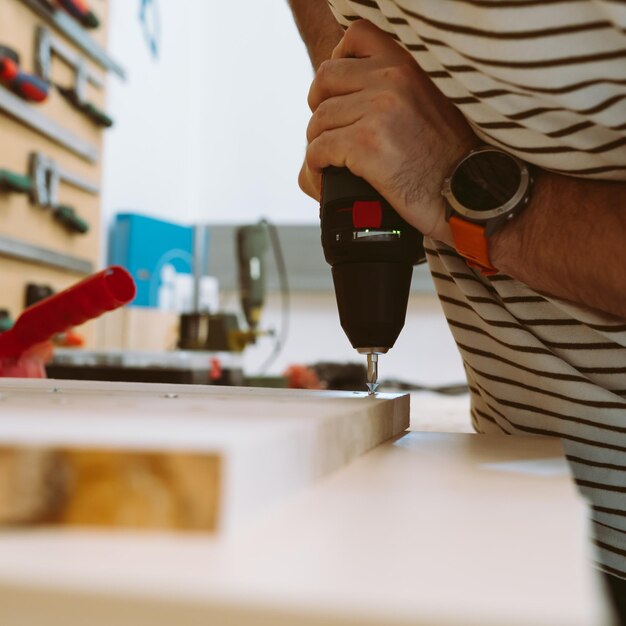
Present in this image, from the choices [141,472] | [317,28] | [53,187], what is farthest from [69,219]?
[141,472]

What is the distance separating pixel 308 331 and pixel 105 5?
5.44 feet

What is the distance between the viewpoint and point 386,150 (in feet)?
1.65

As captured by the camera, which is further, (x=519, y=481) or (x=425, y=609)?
(x=519, y=481)

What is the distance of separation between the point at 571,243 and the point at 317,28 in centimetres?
44

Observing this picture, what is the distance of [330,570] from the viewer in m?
0.19

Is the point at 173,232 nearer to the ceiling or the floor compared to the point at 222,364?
nearer to the ceiling

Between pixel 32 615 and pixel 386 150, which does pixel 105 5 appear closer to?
pixel 386 150

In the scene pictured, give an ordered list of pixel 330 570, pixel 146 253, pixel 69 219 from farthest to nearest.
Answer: pixel 146 253 < pixel 69 219 < pixel 330 570

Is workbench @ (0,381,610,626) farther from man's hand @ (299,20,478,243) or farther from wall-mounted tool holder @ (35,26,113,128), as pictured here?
wall-mounted tool holder @ (35,26,113,128)

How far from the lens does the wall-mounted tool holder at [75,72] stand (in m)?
1.75

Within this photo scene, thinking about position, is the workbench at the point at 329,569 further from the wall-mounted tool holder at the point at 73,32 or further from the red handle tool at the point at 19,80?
the wall-mounted tool holder at the point at 73,32

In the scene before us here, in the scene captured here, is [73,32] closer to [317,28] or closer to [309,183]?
[317,28]

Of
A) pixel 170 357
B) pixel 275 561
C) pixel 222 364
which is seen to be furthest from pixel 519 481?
pixel 222 364

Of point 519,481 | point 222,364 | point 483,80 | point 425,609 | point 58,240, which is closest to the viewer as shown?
point 425,609
